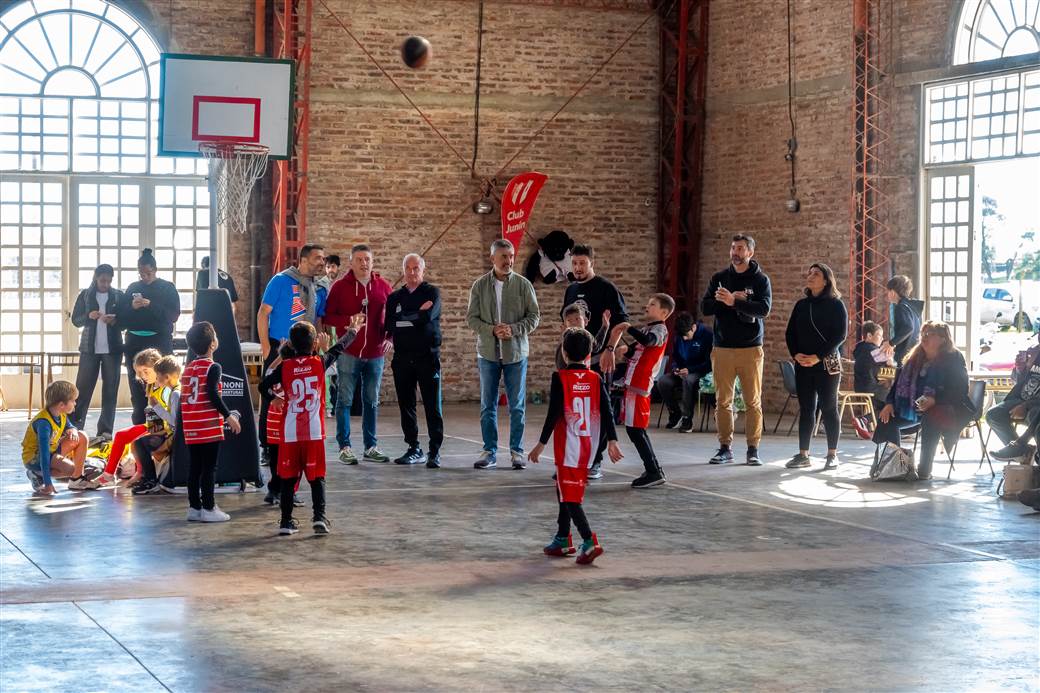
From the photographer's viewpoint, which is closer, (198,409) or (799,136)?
(198,409)

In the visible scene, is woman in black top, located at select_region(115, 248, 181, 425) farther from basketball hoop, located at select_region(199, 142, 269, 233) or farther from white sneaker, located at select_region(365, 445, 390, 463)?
white sneaker, located at select_region(365, 445, 390, 463)

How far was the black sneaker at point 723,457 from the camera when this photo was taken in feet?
37.9

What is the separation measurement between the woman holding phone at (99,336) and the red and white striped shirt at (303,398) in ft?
17.7

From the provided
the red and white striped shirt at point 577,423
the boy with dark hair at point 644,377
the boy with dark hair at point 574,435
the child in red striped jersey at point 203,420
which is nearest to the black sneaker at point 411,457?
the boy with dark hair at point 644,377

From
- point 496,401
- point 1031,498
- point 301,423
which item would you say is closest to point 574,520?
point 301,423

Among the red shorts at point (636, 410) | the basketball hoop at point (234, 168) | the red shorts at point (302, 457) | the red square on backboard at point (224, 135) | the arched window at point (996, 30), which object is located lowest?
the red shorts at point (302, 457)

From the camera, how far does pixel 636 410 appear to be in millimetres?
9820

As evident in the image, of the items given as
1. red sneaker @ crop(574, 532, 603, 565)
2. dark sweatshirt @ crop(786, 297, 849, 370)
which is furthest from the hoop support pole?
dark sweatshirt @ crop(786, 297, 849, 370)

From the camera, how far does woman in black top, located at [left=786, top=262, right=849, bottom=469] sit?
1120cm

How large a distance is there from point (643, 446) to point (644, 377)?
51 centimetres

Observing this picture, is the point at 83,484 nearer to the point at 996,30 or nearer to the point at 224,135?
the point at 224,135

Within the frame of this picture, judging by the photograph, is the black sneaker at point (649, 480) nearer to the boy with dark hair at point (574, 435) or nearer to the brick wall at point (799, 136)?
the boy with dark hair at point (574, 435)

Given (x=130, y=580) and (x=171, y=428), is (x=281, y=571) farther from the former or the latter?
(x=171, y=428)

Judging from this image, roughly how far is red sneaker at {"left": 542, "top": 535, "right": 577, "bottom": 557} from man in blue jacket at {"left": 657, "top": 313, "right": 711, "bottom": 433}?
7684 millimetres
